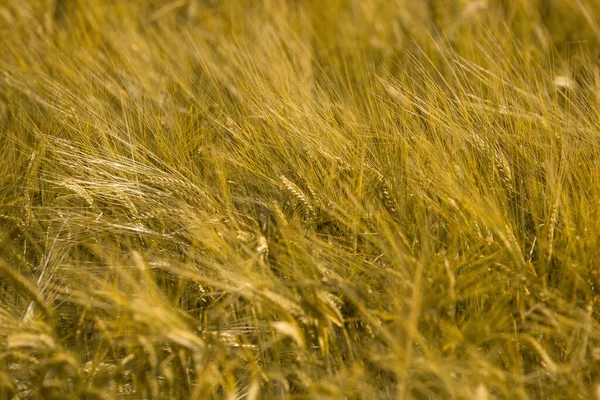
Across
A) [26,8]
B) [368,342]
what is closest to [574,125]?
[368,342]

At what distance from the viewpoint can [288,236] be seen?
1.33 m

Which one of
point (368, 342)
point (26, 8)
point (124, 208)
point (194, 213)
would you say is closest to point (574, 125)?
point (368, 342)

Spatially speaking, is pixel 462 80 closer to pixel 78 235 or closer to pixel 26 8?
pixel 78 235

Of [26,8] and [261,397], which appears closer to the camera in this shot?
[261,397]

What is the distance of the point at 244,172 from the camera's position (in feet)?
5.10

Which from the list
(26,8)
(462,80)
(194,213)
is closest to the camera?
(194,213)

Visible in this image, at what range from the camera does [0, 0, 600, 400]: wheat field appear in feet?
3.92

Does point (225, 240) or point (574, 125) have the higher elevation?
point (225, 240)

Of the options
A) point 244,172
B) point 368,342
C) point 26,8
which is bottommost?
point 368,342

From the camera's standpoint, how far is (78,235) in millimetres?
1475

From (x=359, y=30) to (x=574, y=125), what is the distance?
82 cm

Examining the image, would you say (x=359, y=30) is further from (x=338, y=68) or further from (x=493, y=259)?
(x=493, y=259)

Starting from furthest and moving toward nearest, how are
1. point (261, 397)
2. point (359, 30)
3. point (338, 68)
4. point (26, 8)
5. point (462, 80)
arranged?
1. point (26, 8)
2. point (359, 30)
3. point (338, 68)
4. point (462, 80)
5. point (261, 397)

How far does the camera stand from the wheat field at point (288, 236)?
120 centimetres
